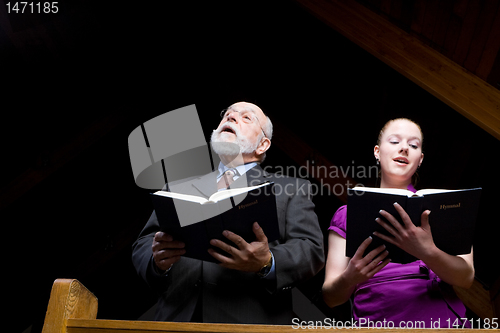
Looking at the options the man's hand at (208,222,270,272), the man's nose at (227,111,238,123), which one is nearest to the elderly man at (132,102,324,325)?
the man's hand at (208,222,270,272)

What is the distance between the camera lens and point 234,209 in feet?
4.42

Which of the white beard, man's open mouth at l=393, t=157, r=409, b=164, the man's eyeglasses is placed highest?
the man's eyeglasses

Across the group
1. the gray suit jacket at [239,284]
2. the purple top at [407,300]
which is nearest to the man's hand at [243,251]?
the gray suit jacket at [239,284]

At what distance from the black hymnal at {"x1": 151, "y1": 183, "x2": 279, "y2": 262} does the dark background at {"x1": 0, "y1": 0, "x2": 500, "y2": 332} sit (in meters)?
2.15

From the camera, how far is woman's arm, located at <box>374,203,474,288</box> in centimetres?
138

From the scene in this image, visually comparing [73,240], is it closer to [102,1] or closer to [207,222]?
[102,1]

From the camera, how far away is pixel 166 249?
4.83 feet

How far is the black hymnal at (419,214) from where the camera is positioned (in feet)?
4.45

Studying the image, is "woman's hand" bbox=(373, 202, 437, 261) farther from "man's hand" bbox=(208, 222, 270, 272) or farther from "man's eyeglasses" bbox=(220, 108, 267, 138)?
"man's eyeglasses" bbox=(220, 108, 267, 138)

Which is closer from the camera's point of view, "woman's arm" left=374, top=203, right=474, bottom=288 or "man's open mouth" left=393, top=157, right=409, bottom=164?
"woman's arm" left=374, top=203, right=474, bottom=288

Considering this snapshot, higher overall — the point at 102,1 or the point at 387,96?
the point at 102,1

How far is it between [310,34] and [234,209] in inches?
97.0

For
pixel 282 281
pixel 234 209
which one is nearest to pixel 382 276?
pixel 282 281

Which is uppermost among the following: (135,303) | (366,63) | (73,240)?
(366,63)
